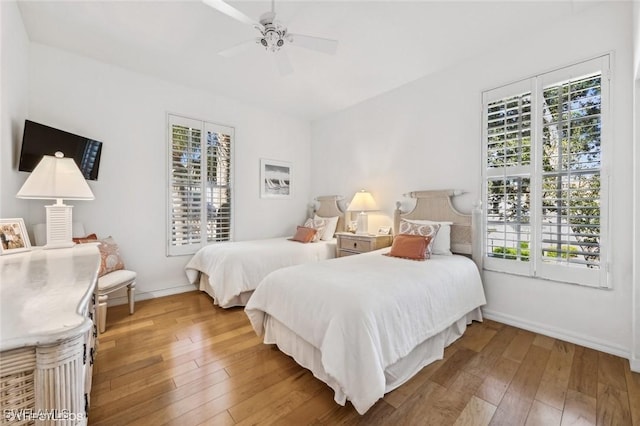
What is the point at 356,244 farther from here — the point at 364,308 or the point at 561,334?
the point at 561,334

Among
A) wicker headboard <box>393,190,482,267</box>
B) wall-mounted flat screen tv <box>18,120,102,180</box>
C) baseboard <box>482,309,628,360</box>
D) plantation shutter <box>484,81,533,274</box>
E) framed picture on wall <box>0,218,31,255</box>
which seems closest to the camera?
framed picture on wall <box>0,218,31,255</box>

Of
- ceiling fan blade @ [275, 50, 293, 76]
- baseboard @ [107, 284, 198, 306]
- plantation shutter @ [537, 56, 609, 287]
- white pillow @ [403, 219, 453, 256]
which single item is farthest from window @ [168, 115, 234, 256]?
plantation shutter @ [537, 56, 609, 287]

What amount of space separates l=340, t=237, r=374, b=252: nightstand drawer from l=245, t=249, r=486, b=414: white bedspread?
0.88 m

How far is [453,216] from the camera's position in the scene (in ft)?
9.93

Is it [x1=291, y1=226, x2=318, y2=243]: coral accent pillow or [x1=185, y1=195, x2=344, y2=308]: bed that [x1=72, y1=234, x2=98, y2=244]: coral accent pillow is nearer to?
[x1=185, y1=195, x2=344, y2=308]: bed

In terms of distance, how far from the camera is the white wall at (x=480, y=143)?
2.12m

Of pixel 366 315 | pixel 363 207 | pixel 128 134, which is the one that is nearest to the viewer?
pixel 366 315

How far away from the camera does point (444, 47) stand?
277 centimetres

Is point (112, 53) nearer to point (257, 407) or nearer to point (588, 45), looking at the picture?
point (257, 407)

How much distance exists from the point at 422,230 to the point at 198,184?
3.13 metres

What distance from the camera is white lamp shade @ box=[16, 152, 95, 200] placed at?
176cm

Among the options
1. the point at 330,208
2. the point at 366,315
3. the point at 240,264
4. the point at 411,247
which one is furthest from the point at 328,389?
the point at 330,208

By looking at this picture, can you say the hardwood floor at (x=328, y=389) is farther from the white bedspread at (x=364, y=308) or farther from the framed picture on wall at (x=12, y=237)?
the framed picture on wall at (x=12, y=237)

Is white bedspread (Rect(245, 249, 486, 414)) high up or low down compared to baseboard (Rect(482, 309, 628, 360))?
up
